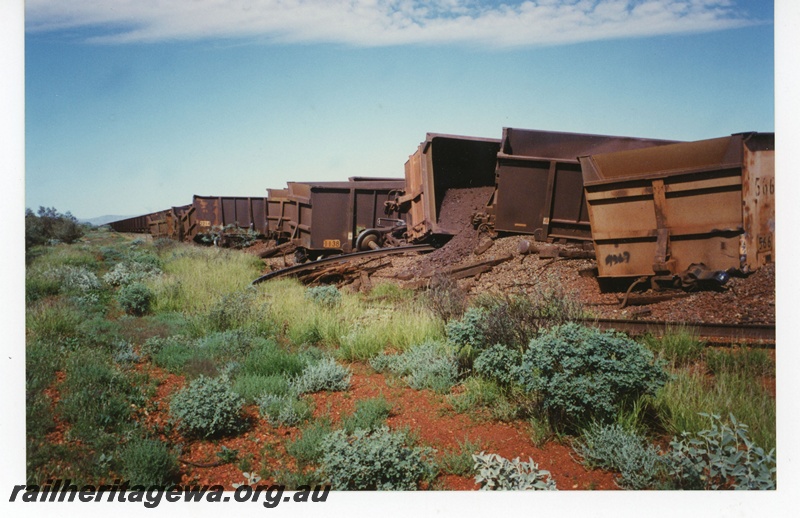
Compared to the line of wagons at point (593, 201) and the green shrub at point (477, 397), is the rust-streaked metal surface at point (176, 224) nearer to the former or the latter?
the line of wagons at point (593, 201)

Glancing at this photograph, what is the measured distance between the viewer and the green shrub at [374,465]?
9.84 feet

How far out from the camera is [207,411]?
3555 mm

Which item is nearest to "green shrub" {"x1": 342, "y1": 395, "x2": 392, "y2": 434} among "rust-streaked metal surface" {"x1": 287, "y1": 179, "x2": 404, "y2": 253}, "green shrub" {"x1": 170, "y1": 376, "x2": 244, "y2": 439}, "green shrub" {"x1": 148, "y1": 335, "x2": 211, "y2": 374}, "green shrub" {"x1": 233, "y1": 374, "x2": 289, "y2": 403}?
"green shrub" {"x1": 233, "y1": 374, "x2": 289, "y2": 403}

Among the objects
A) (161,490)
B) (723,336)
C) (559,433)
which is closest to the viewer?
(161,490)

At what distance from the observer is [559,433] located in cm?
344

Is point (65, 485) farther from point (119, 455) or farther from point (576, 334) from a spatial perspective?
point (576, 334)

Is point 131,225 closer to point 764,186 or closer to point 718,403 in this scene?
point 764,186

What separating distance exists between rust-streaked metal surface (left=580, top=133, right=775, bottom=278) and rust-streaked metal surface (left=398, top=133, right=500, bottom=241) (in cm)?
337

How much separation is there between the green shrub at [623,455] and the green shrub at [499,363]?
867mm

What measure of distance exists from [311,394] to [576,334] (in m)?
2.37

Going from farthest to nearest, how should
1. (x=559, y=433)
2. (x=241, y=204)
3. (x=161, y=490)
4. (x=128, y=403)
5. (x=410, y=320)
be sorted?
(x=241, y=204) < (x=410, y=320) < (x=128, y=403) < (x=559, y=433) < (x=161, y=490)

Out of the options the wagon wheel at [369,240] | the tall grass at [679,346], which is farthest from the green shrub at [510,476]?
the wagon wheel at [369,240]

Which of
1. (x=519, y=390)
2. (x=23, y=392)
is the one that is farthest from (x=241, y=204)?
(x=519, y=390)

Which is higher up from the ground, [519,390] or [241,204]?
[241,204]
